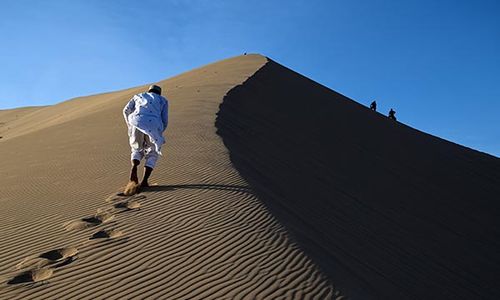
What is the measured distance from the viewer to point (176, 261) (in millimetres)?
4105

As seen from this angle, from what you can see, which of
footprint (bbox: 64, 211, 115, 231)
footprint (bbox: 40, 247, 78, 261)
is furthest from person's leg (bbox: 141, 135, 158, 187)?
footprint (bbox: 40, 247, 78, 261)

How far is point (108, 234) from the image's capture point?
4.72 m

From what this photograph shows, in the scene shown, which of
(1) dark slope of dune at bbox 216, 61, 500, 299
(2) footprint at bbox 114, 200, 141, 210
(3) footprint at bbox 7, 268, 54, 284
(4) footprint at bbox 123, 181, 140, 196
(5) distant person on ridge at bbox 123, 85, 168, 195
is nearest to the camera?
(3) footprint at bbox 7, 268, 54, 284

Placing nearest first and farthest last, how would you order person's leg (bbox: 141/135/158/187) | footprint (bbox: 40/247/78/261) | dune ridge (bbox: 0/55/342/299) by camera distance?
dune ridge (bbox: 0/55/342/299) → footprint (bbox: 40/247/78/261) → person's leg (bbox: 141/135/158/187)

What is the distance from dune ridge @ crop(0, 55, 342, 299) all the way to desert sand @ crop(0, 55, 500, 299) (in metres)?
0.02

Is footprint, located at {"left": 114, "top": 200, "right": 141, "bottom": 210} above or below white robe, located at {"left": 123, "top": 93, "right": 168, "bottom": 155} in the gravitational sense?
below

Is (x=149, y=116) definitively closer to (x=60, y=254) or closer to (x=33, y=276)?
(x=60, y=254)

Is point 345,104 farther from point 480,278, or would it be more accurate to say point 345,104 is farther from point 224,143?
point 480,278

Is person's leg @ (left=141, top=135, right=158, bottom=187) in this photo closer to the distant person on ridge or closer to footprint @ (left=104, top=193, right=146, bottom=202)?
the distant person on ridge

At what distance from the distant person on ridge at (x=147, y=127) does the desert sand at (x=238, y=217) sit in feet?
1.43

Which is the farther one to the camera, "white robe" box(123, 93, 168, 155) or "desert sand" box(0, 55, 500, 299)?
"white robe" box(123, 93, 168, 155)

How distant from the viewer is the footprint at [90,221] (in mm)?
5023

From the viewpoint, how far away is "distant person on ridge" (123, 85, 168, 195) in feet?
22.1

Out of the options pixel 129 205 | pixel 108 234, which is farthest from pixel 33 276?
pixel 129 205
